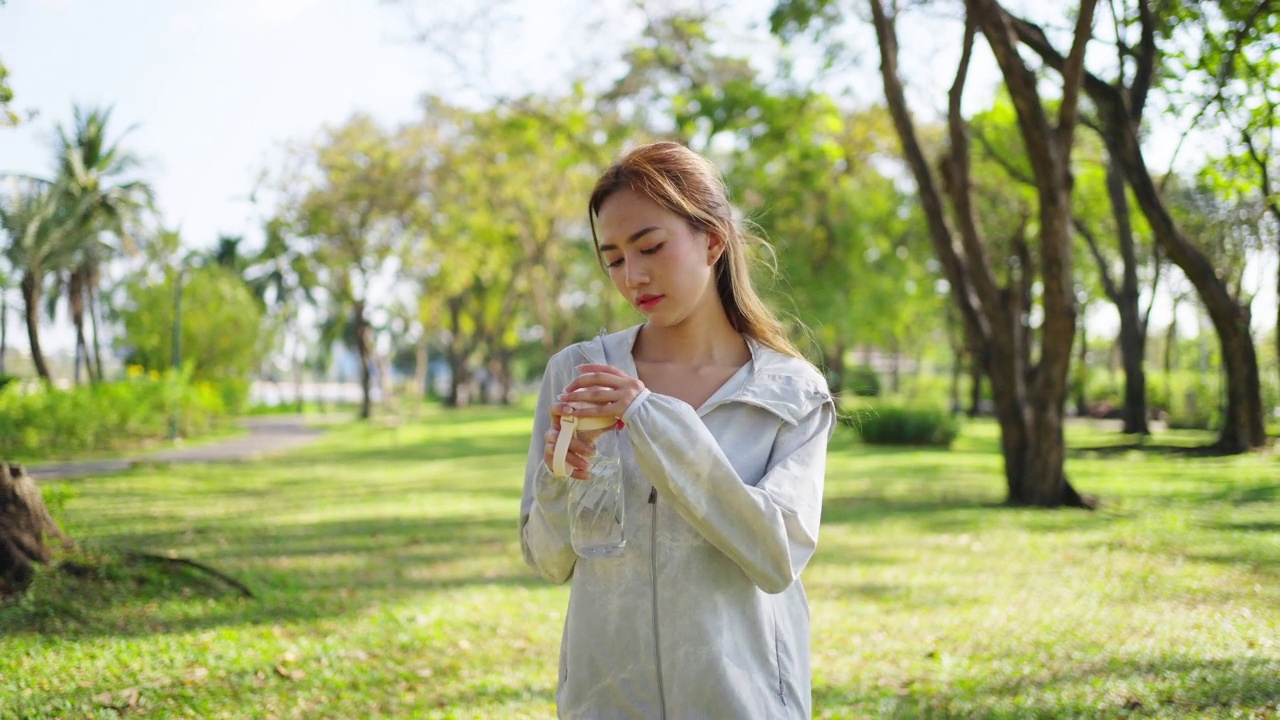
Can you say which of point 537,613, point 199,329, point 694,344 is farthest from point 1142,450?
point 199,329

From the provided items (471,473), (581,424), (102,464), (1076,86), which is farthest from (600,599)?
(102,464)

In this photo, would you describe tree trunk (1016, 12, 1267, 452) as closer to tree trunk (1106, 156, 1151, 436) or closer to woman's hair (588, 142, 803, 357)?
woman's hair (588, 142, 803, 357)

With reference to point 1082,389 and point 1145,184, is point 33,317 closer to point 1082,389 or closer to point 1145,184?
point 1145,184

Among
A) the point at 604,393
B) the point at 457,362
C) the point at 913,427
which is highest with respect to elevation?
the point at 457,362

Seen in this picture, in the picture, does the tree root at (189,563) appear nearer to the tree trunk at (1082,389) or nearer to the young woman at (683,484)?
the young woman at (683,484)

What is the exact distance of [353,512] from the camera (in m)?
12.7

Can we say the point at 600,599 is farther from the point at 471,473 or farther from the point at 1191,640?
the point at 471,473

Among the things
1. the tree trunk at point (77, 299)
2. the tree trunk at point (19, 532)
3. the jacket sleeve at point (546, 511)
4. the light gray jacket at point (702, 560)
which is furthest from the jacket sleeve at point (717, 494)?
the tree trunk at point (77, 299)

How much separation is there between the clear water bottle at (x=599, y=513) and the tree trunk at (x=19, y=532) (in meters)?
5.25

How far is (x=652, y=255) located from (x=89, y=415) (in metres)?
20.3

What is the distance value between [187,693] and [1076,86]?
9.13 m

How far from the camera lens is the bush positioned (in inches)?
923

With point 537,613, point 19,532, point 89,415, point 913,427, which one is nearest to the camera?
point 19,532

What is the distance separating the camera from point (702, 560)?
2012 mm
